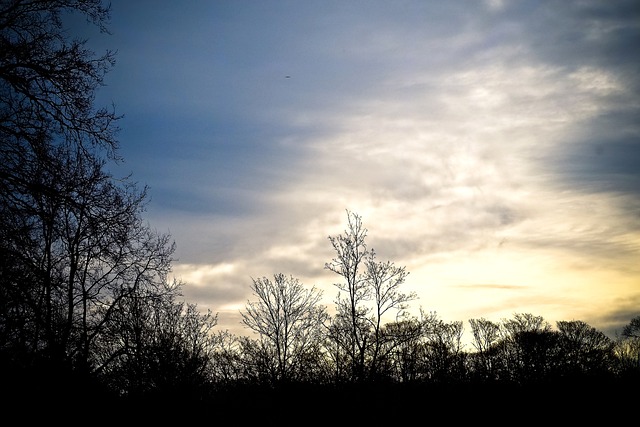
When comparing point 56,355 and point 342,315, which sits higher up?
point 342,315

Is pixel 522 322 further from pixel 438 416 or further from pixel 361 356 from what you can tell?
pixel 438 416

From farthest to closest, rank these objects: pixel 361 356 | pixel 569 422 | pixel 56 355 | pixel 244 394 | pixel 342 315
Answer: pixel 342 315 < pixel 361 356 < pixel 244 394 < pixel 569 422 < pixel 56 355

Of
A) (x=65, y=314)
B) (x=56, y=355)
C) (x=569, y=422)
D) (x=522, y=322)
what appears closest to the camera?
(x=56, y=355)

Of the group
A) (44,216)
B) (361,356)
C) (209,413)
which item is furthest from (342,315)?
(44,216)

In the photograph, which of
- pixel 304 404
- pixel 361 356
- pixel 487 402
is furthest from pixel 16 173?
pixel 361 356

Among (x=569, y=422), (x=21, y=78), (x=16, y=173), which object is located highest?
(x=21, y=78)

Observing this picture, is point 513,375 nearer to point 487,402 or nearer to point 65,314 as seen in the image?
point 487,402

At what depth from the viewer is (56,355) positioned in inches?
386

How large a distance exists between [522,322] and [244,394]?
58.5 m

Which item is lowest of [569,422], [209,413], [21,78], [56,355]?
[569,422]

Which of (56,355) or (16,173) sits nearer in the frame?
(16,173)

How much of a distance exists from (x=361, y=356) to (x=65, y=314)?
53.8ft

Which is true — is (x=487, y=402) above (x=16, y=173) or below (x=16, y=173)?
below

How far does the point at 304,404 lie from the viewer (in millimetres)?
11773
